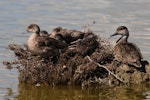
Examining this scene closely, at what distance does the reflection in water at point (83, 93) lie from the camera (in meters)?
14.4

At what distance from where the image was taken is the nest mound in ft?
50.0

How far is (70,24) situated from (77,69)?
770 centimetres

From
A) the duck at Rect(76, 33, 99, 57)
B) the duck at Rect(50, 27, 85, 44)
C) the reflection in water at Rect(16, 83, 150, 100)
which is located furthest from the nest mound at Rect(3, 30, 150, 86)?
the duck at Rect(50, 27, 85, 44)

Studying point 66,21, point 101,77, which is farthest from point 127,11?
point 101,77

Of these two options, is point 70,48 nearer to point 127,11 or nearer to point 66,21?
point 66,21

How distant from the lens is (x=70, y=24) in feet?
74.9

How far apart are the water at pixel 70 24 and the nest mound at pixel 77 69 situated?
0.26 meters

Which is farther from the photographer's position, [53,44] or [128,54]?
[128,54]

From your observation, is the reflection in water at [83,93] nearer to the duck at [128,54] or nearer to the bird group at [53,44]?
the duck at [128,54]

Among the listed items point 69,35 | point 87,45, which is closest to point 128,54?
point 87,45

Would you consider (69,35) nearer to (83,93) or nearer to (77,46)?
(77,46)

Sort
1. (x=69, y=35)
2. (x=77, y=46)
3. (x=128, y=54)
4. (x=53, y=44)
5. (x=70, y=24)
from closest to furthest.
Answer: (x=53, y=44)
(x=77, y=46)
(x=128, y=54)
(x=69, y=35)
(x=70, y=24)

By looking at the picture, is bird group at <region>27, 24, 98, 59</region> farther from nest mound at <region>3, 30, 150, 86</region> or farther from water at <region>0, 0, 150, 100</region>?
water at <region>0, 0, 150, 100</region>

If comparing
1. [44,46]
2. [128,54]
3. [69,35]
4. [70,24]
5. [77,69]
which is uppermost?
[70,24]
